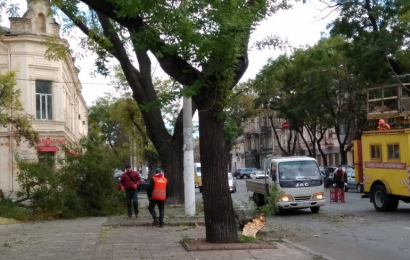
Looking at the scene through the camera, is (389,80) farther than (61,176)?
Yes

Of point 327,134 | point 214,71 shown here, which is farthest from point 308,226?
point 327,134

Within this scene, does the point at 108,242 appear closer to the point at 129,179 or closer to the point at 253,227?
the point at 253,227

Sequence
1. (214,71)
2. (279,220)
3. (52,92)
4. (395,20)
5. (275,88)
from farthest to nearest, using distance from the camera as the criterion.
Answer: (275,88)
(52,92)
(395,20)
(279,220)
(214,71)

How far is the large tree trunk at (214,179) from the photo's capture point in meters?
11.4

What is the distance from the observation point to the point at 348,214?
64.2 ft

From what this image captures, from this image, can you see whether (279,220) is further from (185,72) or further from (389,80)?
(389,80)

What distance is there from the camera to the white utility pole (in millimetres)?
18359

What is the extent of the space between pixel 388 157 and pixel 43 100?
2345cm

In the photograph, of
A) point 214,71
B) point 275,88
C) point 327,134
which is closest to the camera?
point 214,71

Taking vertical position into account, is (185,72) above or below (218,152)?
above

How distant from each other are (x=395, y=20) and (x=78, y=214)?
18.1 metres

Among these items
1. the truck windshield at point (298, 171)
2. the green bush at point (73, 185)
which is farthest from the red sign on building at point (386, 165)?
the green bush at point (73, 185)

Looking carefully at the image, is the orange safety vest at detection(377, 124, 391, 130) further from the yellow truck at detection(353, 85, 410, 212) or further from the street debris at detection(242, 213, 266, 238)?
the street debris at detection(242, 213, 266, 238)

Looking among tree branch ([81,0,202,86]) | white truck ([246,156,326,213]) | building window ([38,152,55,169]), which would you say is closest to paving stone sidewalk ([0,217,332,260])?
building window ([38,152,55,169])
